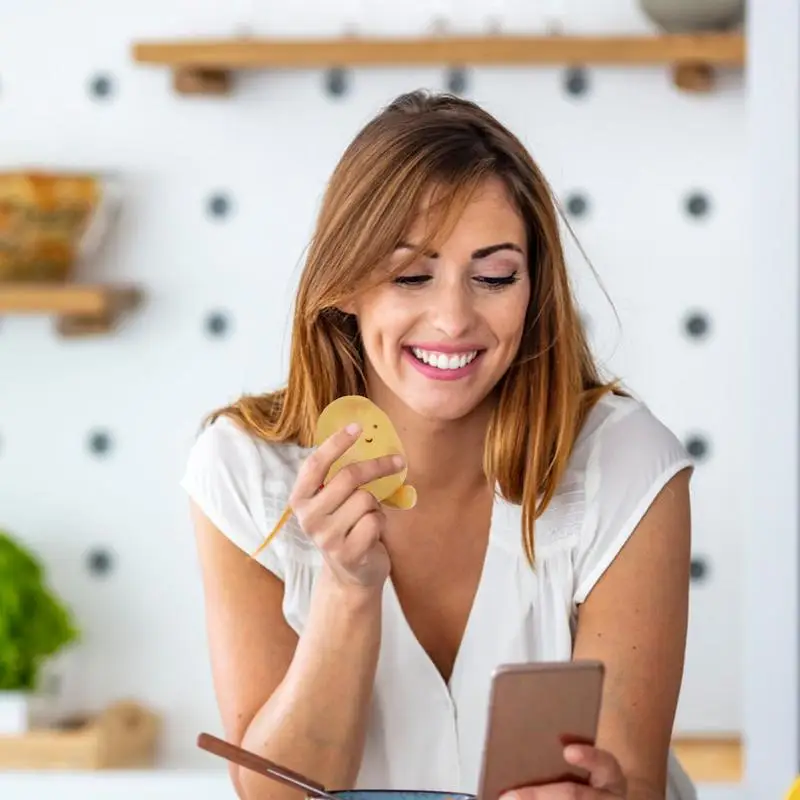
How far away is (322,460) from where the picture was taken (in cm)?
122

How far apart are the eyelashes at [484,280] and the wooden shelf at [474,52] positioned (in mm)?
1248

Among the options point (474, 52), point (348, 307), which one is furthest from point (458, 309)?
point (474, 52)

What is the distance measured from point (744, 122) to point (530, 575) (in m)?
1.42

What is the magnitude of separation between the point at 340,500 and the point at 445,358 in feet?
0.56

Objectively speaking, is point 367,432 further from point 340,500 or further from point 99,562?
point 99,562

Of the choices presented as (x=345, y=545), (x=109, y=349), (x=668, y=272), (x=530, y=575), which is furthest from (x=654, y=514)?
(x=109, y=349)

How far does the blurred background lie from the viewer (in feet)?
8.58

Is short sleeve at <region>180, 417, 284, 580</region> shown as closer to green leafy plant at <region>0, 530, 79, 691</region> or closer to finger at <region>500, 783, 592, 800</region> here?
finger at <region>500, 783, 592, 800</region>

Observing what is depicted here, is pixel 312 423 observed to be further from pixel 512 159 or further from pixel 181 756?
pixel 181 756

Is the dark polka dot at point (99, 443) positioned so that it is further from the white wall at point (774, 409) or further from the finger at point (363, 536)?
the finger at point (363, 536)

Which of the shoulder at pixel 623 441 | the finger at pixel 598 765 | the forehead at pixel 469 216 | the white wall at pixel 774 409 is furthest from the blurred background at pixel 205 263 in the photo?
the finger at pixel 598 765

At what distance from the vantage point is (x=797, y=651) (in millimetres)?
2182

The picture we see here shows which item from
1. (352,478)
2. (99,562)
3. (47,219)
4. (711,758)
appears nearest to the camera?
(352,478)

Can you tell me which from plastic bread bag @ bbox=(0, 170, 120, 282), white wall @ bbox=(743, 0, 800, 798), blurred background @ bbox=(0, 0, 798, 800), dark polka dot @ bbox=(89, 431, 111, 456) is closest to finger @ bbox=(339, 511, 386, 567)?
white wall @ bbox=(743, 0, 800, 798)
